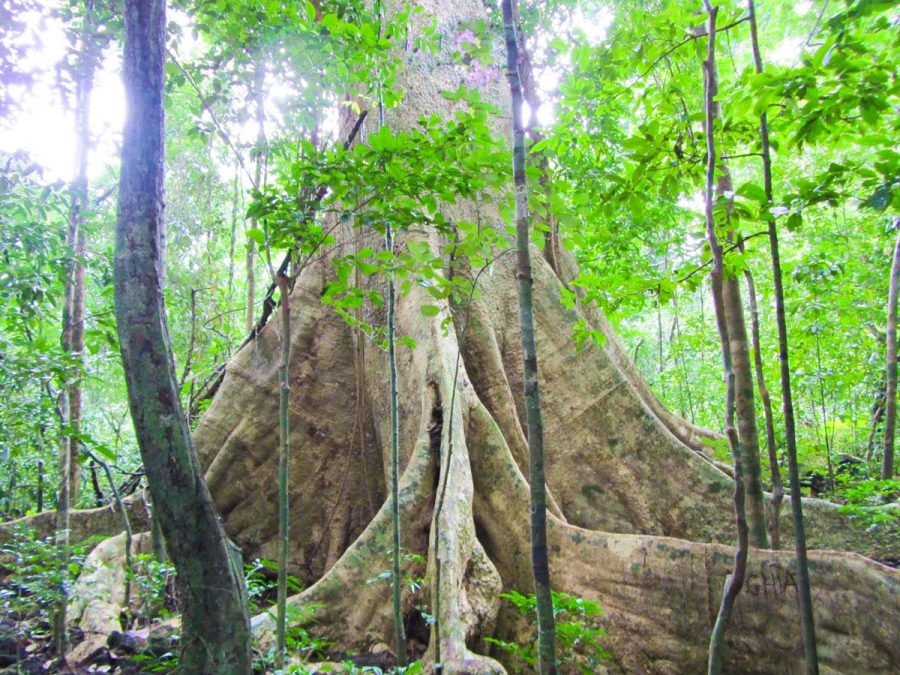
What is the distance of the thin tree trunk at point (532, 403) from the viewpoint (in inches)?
82.3

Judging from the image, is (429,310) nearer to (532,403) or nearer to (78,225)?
(532,403)

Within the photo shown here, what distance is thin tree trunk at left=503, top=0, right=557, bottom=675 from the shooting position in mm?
2090

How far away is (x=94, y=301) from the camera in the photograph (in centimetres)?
1298

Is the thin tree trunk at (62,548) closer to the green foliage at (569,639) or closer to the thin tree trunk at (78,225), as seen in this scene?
the thin tree trunk at (78,225)

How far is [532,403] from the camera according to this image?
222 centimetres

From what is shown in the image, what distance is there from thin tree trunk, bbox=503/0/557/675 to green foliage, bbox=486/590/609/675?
0.72 metres

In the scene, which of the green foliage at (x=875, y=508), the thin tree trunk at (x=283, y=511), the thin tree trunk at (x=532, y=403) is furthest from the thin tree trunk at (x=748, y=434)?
the thin tree trunk at (x=283, y=511)

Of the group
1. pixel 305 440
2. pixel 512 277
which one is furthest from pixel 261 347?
pixel 512 277

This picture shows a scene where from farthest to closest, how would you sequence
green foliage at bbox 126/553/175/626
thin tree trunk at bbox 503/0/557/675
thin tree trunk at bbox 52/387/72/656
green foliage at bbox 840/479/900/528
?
green foliage at bbox 840/479/900/528, green foliage at bbox 126/553/175/626, thin tree trunk at bbox 52/387/72/656, thin tree trunk at bbox 503/0/557/675

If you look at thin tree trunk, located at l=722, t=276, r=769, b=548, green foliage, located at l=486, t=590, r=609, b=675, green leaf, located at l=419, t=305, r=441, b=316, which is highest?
green leaf, located at l=419, t=305, r=441, b=316

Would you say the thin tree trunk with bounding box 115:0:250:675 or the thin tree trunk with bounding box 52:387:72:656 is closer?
the thin tree trunk with bounding box 115:0:250:675

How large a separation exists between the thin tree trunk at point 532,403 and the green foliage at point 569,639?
72 centimetres

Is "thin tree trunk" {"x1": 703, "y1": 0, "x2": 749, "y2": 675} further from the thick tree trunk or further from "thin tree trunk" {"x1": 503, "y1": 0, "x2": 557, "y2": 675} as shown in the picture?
the thick tree trunk

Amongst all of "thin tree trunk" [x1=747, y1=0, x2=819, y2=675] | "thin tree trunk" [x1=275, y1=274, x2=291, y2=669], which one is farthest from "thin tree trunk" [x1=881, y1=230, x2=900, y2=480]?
"thin tree trunk" [x1=275, y1=274, x2=291, y2=669]
